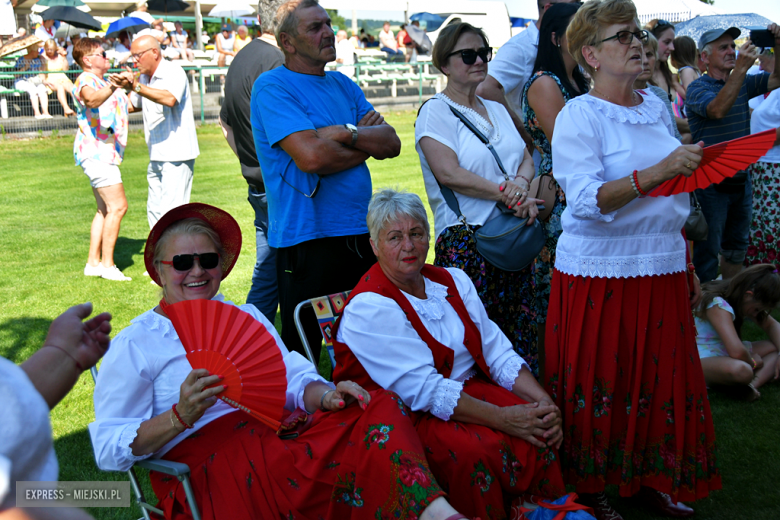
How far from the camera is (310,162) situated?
10.5ft

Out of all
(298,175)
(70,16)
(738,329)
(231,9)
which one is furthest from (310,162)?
(231,9)

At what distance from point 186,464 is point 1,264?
231 inches

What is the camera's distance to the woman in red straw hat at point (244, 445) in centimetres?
226

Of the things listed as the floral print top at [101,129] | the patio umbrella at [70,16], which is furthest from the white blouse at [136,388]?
the patio umbrella at [70,16]

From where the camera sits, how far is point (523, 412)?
2.61 metres

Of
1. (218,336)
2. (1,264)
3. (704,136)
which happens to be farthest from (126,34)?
(218,336)

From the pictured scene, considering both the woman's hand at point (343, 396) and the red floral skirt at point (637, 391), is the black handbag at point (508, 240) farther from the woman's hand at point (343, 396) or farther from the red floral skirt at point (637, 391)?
the woman's hand at point (343, 396)

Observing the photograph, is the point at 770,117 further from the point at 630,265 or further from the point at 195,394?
the point at 195,394

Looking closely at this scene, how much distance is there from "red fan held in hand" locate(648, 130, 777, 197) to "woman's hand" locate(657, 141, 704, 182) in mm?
58

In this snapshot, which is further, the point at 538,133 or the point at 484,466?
the point at 538,133

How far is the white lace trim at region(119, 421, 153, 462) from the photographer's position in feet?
7.47

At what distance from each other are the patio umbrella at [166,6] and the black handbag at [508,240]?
23.5 metres

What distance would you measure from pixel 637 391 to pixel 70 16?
62.1ft

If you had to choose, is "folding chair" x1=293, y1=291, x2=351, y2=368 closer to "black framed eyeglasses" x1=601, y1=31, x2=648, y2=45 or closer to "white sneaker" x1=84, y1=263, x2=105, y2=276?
"black framed eyeglasses" x1=601, y1=31, x2=648, y2=45
